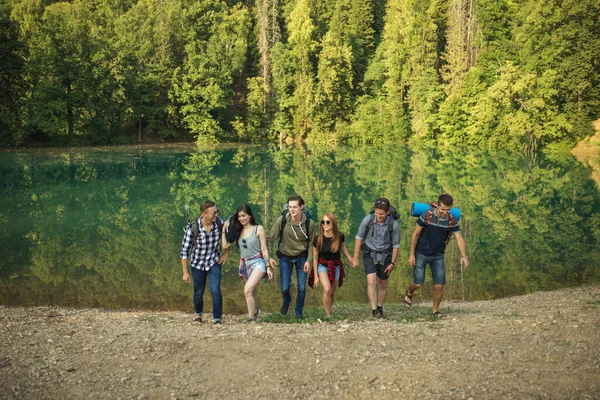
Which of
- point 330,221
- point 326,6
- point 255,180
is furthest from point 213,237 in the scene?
point 326,6

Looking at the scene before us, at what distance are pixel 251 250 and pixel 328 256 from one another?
4.15 ft

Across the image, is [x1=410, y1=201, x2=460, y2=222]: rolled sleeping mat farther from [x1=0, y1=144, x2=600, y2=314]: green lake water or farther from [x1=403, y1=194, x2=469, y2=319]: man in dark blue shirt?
[x1=0, y1=144, x2=600, y2=314]: green lake water

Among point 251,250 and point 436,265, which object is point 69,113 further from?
point 436,265

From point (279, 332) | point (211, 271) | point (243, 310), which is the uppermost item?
point (211, 271)

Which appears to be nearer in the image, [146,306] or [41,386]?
[41,386]

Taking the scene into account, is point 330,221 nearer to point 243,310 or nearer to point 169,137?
point 243,310

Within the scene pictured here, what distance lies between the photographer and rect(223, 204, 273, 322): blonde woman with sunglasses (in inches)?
336

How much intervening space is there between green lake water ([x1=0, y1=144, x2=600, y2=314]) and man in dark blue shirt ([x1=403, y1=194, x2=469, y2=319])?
337 centimetres

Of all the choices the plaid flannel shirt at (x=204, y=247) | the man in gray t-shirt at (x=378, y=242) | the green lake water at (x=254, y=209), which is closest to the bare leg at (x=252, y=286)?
the plaid flannel shirt at (x=204, y=247)

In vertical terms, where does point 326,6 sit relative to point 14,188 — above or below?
above

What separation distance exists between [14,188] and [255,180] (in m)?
13.1

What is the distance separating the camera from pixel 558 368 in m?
6.02

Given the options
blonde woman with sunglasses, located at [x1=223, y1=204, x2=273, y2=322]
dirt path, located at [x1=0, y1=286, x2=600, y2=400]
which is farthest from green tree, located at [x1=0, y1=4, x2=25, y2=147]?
blonde woman with sunglasses, located at [x1=223, y1=204, x2=273, y2=322]

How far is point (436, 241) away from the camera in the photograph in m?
8.78
